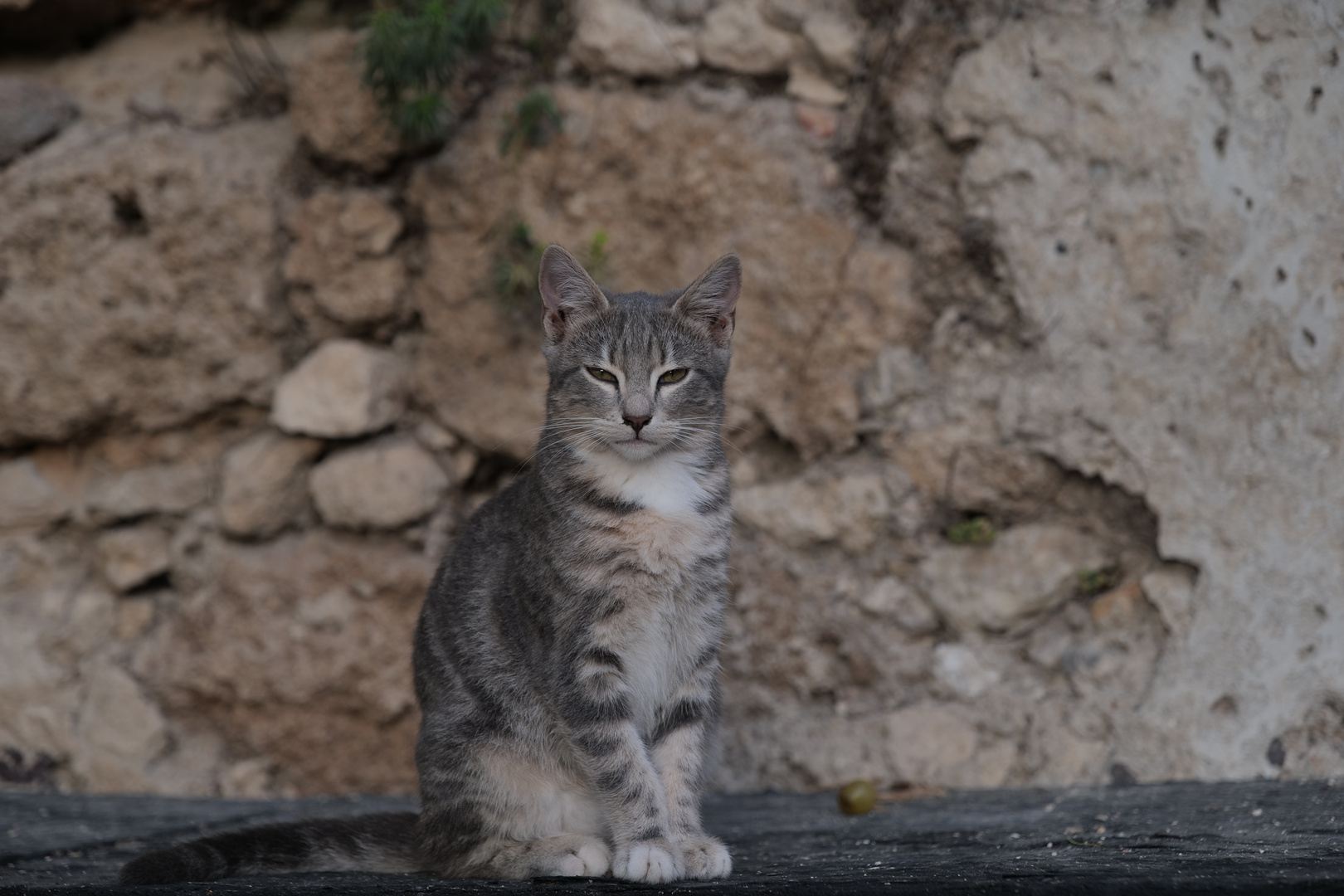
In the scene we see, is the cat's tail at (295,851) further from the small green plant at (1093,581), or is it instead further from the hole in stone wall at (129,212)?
the hole in stone wall at (129,212)

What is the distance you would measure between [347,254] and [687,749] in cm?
247

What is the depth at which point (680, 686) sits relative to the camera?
2.79 m

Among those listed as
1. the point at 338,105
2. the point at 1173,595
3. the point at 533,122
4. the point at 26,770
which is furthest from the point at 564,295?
the point at 26,770

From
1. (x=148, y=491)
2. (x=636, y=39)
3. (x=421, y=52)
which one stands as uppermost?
(x=636, y=39)

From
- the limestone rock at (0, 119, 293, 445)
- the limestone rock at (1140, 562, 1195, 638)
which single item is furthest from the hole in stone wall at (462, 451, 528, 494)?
the limestone rock at (1140, 562, 1195, 638)

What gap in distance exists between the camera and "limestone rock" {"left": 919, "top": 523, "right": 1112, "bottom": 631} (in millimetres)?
3838

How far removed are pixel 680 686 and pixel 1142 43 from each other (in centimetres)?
255

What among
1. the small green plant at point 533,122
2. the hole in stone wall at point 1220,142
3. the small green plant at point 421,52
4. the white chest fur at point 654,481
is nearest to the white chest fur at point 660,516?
the white chest fur at point 654,481

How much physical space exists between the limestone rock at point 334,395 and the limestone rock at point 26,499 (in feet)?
3.02

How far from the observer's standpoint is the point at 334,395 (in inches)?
170

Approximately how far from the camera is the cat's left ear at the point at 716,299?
301cm

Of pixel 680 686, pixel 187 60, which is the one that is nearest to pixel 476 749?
pixel 680 686

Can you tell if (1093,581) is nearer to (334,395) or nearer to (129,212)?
(334,395)

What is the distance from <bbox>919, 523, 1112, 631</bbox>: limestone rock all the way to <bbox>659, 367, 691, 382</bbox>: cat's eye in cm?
140
